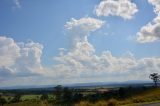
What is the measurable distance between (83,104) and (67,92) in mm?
74298

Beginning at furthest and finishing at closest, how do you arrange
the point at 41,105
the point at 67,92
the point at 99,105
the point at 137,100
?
the point at 67,92, the point at 137,100, the point at 99,105, the point at 41,105

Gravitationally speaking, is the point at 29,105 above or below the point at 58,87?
Result: below

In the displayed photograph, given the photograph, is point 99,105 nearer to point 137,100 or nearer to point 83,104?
point 83,104

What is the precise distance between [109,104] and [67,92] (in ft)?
242

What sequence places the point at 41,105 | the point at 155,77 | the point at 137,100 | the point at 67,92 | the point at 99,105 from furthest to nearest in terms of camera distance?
the point at 155,77 → the point at 67,92 → the point at 137,100 → the point at 99,105 → the point at 41,105

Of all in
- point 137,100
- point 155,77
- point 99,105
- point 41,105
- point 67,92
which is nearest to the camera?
point 41,105

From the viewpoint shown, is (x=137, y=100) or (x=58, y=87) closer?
(x=137, y=100)

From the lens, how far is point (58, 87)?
121 m

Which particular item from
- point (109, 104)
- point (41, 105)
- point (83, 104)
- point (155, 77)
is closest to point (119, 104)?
point (109, 104)

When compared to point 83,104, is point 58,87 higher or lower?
higher

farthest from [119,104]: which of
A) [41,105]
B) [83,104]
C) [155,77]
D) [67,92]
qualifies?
[155,77]

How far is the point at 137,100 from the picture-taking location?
127ft

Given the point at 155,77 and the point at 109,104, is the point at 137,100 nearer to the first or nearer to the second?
the point at 109,104

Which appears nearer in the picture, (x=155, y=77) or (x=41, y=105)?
(x=41, y=105)
